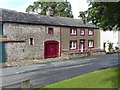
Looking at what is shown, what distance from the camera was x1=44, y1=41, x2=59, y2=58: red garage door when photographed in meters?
25.7

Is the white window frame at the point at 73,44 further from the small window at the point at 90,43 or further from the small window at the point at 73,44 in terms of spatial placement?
the small window at the point at 90,43

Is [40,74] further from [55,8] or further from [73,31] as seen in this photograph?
[55,8]

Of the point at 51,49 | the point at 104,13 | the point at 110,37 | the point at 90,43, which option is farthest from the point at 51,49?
the point at 110,37

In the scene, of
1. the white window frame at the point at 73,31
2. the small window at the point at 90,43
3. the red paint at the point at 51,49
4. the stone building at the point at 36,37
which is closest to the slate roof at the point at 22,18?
the stone building at the point at 36,37

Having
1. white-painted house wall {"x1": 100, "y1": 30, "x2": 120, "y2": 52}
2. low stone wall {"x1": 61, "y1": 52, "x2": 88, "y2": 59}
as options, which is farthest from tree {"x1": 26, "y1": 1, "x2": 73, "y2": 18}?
low stone wall {"x1": 61, "y1": 52, "x2": 88, "y2": 59}

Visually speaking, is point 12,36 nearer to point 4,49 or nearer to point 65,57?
point 4,49

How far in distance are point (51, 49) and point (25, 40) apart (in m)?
5.19

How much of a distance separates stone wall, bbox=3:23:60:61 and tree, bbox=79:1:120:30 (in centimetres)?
1150

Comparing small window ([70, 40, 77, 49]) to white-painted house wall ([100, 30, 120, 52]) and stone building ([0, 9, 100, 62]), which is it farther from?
white-painted house wall ([100, 30, 120, 52])

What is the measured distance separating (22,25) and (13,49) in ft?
12.7

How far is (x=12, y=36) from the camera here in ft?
71.6

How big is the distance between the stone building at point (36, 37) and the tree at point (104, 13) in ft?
37.9

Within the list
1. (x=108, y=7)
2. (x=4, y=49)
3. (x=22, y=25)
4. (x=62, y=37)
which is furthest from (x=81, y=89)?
(x=62, y=37)

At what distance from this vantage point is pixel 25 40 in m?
23.1
